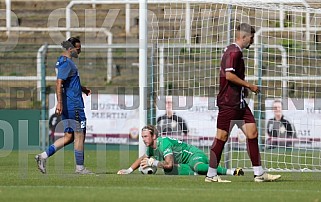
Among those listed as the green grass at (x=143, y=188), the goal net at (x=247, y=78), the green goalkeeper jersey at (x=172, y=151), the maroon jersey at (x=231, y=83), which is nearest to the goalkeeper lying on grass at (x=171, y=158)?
the green goalkeeper jersey at (x=172, y=151)

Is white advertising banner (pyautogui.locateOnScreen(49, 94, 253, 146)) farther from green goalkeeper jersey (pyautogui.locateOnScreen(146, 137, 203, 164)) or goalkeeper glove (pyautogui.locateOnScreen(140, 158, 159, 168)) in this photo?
goalkeeper glove (pyautogui.locateOnScreen(140, 158, 159, 168))

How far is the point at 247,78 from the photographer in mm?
18422

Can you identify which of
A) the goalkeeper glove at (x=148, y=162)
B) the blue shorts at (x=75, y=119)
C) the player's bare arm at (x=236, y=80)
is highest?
the player's bare arm at (x=236, y=80)

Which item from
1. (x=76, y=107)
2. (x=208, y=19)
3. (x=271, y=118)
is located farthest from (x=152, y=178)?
(x=271, y=118)

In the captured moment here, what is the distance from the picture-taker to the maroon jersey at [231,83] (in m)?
11.8

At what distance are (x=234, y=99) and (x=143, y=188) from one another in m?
1.85

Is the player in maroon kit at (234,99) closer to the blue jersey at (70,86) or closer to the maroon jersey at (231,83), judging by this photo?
the maroon jersey at (231,83)

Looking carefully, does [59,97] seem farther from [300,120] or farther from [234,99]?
[300,120]

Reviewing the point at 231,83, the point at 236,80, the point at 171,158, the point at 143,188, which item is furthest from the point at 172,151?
the point at 143,188

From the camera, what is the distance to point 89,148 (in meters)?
22.6

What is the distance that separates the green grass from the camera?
9797mm

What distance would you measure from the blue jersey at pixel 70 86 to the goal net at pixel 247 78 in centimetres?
249

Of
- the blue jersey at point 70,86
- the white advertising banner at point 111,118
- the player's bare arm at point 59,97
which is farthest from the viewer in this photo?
the white advertising banner at point 111,118

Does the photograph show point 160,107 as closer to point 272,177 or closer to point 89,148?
point 89,148
